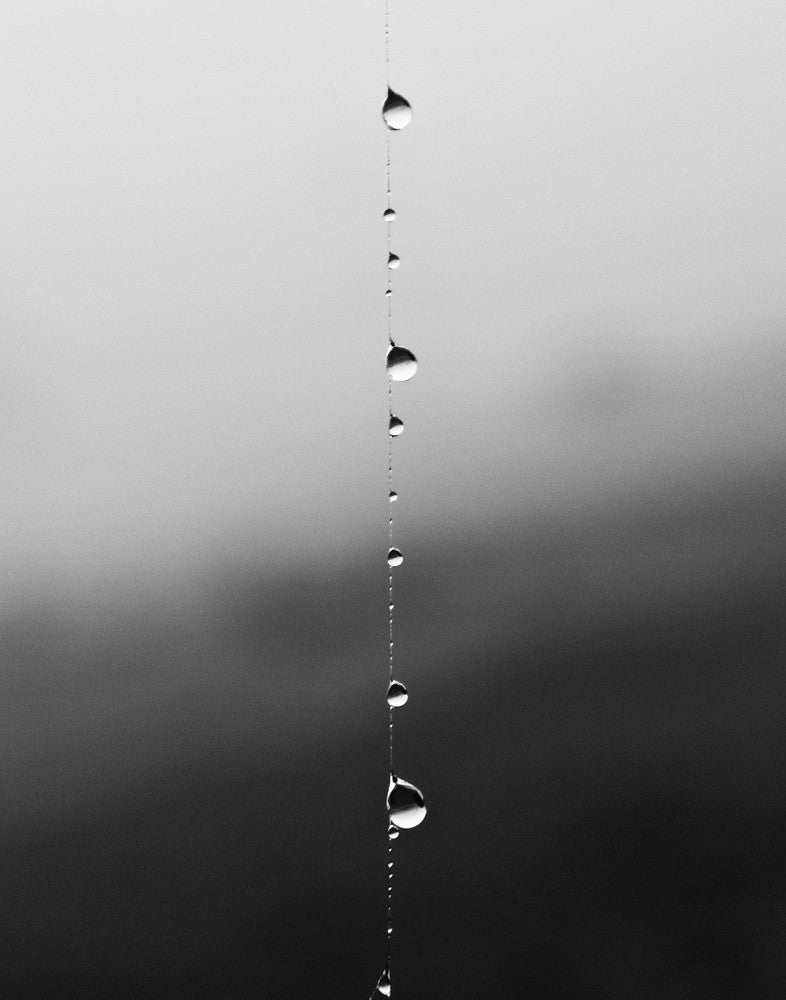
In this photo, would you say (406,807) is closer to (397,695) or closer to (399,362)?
(397,695)

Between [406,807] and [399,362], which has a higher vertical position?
[399,362]

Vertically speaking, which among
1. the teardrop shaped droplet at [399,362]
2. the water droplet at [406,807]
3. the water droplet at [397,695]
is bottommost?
the water droplet at [406,807]

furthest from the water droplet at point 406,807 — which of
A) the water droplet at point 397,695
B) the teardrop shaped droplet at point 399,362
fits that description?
the teardrop shaped droplet at point 399,362

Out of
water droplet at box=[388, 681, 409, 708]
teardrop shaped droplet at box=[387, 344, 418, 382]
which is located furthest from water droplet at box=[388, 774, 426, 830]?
teardrop shaped droplet at box=[387, 344, 418, 382]

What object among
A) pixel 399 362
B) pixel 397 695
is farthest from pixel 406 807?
pixel 399 362

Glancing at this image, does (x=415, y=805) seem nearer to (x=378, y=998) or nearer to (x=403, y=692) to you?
(x=403, y=692)

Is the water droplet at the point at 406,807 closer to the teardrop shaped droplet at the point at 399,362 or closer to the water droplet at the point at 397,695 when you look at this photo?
the water droplet at the point at 397,695

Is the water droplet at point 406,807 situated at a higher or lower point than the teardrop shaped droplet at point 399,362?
lower

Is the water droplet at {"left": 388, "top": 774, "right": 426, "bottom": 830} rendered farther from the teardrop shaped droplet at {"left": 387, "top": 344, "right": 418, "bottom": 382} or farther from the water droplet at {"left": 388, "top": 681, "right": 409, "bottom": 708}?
the teardrop shaped droplet at {"left": 387, "top": 344, "right": 418, "bottom": 382}
